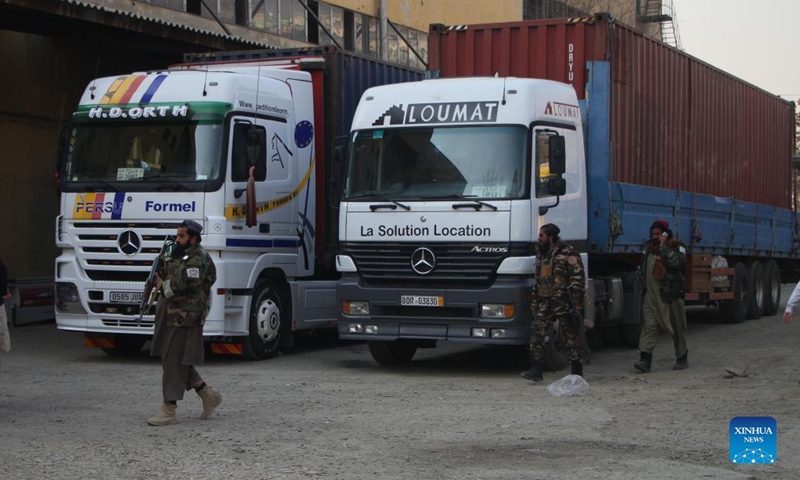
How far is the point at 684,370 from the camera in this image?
46.2 ft

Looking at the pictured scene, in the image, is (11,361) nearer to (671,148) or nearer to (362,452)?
(362,452)

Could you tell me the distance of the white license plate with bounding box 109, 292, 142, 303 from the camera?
13859 millimetres

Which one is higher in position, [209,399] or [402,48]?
[402,48]

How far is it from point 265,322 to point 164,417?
483cm

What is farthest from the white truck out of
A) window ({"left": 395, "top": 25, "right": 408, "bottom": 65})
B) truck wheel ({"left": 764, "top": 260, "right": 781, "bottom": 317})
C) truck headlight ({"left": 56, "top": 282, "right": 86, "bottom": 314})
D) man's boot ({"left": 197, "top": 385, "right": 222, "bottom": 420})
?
window ({"left": 395, "top": 25, "right": 408, "bottom": 65})

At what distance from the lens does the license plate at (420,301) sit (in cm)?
1292

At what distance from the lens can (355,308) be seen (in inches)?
528

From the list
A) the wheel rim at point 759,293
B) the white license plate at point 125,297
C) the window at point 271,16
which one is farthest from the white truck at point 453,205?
the window at point 271,16

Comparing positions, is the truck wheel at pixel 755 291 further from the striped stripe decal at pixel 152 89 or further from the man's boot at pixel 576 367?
the striped stripe decal at pixel 152 89

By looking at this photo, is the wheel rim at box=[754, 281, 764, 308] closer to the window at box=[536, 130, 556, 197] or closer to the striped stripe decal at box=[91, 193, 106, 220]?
the window at box=[536, 130, 556, 197]

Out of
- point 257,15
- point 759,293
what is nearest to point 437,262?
point 759,293

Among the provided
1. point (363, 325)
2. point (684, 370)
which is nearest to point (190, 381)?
point (363, 325)

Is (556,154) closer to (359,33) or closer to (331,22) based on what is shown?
(331,22)

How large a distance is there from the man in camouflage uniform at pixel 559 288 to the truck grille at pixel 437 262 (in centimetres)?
33
